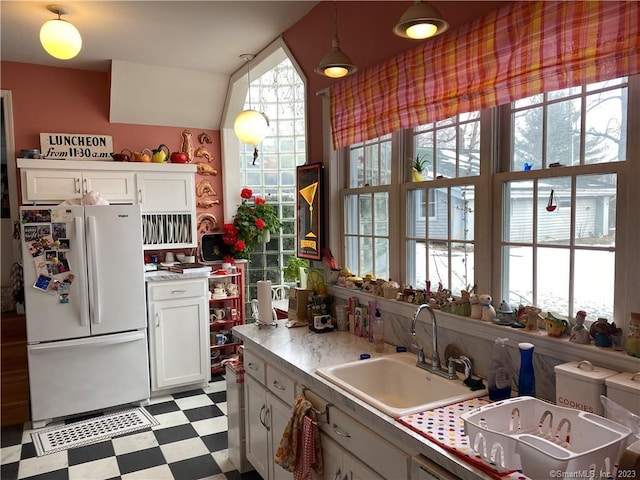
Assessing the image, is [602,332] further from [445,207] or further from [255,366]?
[255,366]

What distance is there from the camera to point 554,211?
187 cm

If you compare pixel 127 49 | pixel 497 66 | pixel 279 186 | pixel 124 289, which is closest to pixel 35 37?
pixel 127 49

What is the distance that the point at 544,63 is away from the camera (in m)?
1.71

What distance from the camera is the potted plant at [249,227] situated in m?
4.68

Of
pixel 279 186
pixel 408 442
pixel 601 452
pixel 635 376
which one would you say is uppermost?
pixel 279 186

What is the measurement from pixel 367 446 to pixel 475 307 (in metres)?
0.76

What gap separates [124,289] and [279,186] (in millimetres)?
1865

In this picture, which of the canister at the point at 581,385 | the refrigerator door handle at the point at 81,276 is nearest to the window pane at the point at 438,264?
the canister at the point at 581,385

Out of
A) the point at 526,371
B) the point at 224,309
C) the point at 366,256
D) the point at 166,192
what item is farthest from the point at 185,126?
the point at 526,371

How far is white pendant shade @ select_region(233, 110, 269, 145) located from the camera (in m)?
3.71

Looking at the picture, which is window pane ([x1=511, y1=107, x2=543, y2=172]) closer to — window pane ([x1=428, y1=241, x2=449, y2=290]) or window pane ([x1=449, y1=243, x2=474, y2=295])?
window pane ([x1=449, y1=243, x2=474, y2=295])

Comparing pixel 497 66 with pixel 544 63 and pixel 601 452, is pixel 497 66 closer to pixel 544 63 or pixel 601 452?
pixel 544 63

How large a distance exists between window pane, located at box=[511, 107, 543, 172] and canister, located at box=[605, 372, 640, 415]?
86 centimetres

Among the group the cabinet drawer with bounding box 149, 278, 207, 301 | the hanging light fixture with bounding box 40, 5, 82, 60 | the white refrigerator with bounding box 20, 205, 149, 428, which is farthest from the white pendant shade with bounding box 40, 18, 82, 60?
the cabinet drawer with bounding box 149, 278, 207, 301
